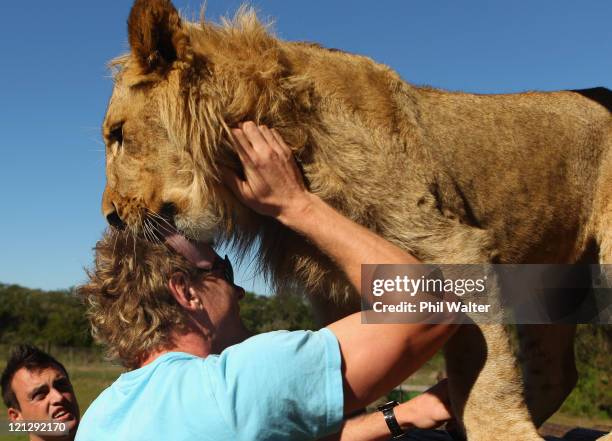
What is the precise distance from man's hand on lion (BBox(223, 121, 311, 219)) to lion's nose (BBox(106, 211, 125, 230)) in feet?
2.32

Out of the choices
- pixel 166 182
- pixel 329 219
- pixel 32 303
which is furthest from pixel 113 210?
pixel 32 303

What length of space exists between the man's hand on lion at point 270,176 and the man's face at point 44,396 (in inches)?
108

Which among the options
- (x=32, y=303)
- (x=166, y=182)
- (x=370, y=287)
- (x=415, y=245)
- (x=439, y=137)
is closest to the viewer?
(x=370, y=287)

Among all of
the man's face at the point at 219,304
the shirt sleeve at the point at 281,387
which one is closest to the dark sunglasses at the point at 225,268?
the man's face at the point at 219,304

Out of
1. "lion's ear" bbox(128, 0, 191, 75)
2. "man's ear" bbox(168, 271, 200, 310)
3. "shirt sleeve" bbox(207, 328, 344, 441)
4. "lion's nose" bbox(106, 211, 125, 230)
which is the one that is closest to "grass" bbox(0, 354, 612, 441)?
"lion's nose" bbox(106, 211, 125, 230)

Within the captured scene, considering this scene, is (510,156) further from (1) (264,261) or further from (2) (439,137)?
(1) (264,261)

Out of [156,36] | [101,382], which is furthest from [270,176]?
[101,382]

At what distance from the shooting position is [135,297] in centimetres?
295

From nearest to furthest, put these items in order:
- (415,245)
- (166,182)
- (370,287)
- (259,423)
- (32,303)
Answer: (259,423) < (370,287) < (415,245) < (166,182) < (32,303)

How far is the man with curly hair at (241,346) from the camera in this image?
7.98ft

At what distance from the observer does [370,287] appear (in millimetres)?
2695

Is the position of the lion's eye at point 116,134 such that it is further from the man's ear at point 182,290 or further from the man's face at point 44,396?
the man's face at point 44,396

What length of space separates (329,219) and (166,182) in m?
0.91

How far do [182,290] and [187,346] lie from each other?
0.77 ft
